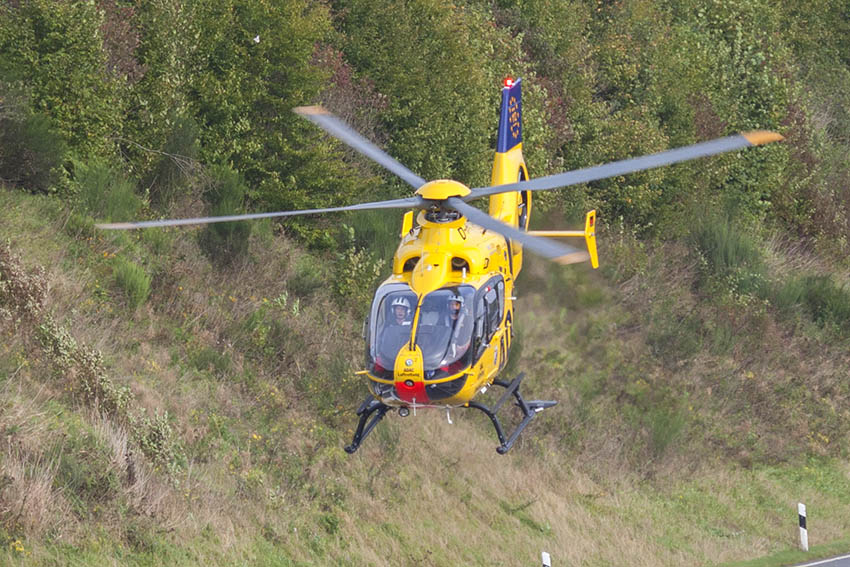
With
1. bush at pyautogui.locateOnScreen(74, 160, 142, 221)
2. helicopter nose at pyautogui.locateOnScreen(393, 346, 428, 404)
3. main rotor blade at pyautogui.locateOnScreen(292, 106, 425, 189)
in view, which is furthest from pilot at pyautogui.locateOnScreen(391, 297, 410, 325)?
bush at pyautogui.locateOnScreen(74, 160, 142, 221)

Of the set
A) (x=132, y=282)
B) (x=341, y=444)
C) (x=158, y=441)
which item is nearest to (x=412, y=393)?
(x=158, y=441)

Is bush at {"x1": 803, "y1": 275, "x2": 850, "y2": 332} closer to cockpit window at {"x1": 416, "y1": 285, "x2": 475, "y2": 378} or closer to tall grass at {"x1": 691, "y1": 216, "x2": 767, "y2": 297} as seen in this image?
tall grass at {"x1": 691, "y1": 216, "x2": 767, "y2": 297}

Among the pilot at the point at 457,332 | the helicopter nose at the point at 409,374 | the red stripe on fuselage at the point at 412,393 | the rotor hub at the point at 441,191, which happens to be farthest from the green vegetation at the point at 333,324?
the rotor hub at the point at 441,191

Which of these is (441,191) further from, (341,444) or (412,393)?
(341,444)

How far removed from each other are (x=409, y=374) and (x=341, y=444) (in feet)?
22.7

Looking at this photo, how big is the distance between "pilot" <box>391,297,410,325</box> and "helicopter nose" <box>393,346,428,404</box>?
494 millimetres

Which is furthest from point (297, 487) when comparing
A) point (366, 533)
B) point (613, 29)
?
point (613, 29)

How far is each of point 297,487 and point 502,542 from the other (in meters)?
4.07

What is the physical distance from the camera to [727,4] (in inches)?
1738

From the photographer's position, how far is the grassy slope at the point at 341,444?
18.7 metres

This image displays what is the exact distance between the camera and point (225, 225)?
2561 centimetres

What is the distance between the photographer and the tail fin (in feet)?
71.5

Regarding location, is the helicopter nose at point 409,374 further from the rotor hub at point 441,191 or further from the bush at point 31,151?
the bush at point 31,151

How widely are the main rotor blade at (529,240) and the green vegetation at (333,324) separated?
6.57 m
